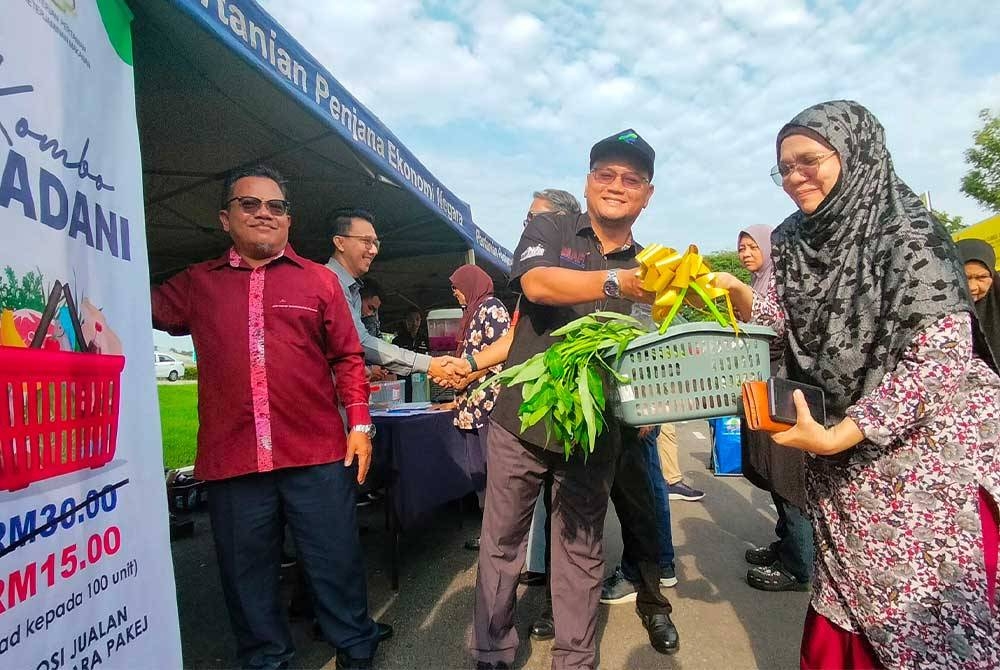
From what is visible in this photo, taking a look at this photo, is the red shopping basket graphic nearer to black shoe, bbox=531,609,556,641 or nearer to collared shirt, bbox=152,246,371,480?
collared shirt, bbox=152,246,371,480

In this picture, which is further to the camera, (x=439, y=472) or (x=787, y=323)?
(x=439, y=472)

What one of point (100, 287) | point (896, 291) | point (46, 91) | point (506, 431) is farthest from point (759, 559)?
point (46, 91)

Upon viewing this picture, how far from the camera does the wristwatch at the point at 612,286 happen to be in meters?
1.59

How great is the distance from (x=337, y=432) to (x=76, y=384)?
3.92 ft

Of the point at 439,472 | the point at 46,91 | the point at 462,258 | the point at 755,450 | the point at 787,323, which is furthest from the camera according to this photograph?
the point at 462,258

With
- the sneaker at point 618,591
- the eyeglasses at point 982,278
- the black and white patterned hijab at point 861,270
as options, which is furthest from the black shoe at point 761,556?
the black and white patterned hijab at point 861,270

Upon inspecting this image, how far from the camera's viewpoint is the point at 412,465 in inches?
129

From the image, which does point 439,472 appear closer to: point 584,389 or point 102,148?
point 584,389

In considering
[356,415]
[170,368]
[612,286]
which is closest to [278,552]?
[356,415]

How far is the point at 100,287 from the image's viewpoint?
1.39 m

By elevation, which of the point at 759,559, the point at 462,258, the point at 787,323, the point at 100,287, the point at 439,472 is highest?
the point at 462,258

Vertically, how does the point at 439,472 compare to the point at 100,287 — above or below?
below

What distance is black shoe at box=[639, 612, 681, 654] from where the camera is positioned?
256 cm

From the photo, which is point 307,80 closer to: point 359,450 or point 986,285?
point 359,450
